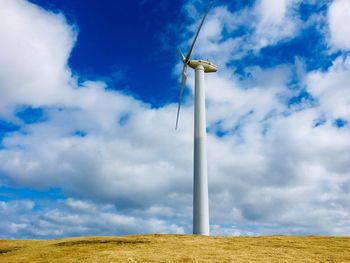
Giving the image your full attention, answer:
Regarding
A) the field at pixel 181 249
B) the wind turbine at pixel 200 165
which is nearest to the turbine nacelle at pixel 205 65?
the wind turbine at pixel 200 165

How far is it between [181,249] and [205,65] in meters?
38.4

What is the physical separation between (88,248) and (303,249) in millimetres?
25007

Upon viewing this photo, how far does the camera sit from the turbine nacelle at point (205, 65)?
224 ft

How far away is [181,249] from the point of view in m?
40.9

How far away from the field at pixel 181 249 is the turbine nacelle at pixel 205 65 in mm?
32340

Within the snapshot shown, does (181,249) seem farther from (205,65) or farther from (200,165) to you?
(205,65)

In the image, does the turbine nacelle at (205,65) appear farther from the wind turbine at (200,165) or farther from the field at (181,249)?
the field at (181,249)

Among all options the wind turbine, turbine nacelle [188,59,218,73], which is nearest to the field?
the wind turbine

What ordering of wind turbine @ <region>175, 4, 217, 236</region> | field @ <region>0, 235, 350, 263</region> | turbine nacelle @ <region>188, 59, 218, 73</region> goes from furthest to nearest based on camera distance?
turbine nacelle @ <region>188, 59, 218, 73</region>
wind turbine @ <region>175, 4, 217, 236</region>
field @ <region>0, 235, 350, 263</region>

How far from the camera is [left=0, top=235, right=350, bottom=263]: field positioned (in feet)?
118

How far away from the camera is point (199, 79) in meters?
65.5

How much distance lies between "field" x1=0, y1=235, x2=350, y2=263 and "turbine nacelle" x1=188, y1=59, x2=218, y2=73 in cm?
3234

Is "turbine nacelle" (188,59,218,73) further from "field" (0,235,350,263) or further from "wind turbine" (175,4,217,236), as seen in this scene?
"field" (0,235,350,263)

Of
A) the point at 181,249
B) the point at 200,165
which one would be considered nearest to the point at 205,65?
the point at 200,165
